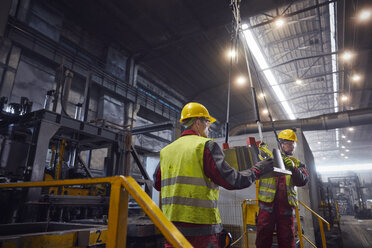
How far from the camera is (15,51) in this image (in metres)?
7.95

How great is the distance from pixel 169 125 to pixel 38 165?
447 centimetres

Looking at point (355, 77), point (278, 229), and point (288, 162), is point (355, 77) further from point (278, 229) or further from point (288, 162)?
point (278, 229)

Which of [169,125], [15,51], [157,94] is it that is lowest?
[169,125]

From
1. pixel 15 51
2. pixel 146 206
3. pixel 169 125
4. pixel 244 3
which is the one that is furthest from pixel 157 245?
pixel 244 3

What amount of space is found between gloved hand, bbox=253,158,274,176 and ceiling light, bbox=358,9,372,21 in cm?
947

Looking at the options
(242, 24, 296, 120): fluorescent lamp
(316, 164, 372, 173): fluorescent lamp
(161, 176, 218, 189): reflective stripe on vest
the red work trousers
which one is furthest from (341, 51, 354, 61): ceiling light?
(316, 164, 372, 173): fluorescent lamp

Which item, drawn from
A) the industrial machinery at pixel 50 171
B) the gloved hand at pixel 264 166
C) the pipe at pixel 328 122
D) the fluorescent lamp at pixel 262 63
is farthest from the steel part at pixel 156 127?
the gloved hand at pixel 264 166

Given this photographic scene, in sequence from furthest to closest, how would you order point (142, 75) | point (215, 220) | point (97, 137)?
point (142, 75)
point (97, 137)
point (215, 220)

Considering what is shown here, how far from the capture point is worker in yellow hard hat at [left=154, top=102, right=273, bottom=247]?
1.81m

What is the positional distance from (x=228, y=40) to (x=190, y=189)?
35.0ft

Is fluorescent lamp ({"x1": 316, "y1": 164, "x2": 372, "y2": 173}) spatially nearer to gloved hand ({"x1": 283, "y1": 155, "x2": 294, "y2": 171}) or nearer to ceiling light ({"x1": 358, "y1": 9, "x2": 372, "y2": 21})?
ceiling light ({"x1": 358, "y1": 9, "x2": 372, "y2": 21})

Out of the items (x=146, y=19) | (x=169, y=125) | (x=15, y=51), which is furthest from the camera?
(x=146, y=19)

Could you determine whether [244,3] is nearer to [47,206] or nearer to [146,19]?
[146,19]

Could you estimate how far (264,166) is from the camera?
2.23 m
